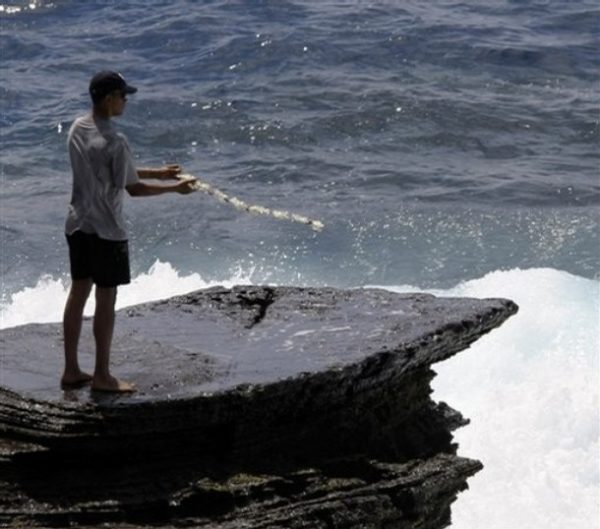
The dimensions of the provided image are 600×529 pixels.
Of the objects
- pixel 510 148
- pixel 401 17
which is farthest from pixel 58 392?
pixel 401 17

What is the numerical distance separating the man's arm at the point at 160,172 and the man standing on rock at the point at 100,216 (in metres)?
0.15

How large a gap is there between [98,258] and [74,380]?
54cm

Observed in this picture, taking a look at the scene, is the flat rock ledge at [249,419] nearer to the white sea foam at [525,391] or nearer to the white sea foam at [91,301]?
the white sea foam at [525,391]

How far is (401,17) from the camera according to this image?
22.8 metres

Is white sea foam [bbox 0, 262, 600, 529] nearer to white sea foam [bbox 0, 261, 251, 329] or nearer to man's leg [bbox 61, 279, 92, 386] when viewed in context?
white sea foam [bbox 0, 261, 251, 329]

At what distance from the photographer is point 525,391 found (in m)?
12.3

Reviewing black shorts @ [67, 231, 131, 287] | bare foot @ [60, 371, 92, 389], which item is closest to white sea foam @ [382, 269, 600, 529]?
bare foot @ [60, 371, 92, 389]

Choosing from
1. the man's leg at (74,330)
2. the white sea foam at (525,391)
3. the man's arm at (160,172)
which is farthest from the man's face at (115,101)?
the white sea foam at (525,391)

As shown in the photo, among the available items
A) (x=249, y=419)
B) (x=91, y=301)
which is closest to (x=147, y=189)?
(x=249, y=419)

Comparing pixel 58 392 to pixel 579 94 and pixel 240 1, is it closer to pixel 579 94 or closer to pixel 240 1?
pixel 579 94

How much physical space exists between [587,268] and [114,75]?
29.2ft

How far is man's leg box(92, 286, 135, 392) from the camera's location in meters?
7.08

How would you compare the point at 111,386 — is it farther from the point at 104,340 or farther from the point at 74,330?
the point at 74,330

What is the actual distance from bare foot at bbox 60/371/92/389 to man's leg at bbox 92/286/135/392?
0.33 ft
